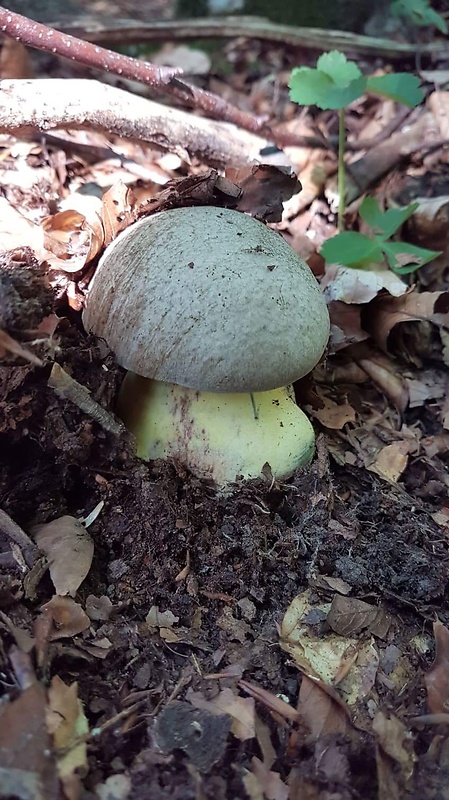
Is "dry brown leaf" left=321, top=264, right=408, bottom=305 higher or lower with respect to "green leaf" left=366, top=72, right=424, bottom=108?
lower

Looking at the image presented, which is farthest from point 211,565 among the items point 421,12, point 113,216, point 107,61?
point 421,12

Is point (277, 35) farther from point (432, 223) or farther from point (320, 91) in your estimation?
point (432, 223)

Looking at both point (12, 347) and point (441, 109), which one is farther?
point (441, 109)

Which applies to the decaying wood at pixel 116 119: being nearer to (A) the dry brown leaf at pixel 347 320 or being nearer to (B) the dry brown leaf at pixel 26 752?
(A) the dry brown leaf at pixel 347 320

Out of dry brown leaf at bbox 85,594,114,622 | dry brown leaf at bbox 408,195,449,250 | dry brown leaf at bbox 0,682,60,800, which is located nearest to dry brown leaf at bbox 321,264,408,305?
dry brown leaf at bbox 408,195,449,250

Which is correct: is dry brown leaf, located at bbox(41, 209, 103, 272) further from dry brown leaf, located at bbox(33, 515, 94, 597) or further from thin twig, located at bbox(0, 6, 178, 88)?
dry brown leaf, located at bbox(33, 515, 94, 597)

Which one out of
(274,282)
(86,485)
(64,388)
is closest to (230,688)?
(86,485)
